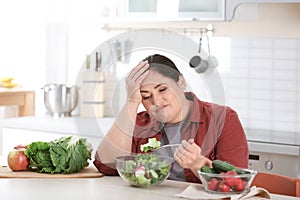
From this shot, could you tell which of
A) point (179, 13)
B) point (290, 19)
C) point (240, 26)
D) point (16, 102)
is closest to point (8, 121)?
point (16, 102)

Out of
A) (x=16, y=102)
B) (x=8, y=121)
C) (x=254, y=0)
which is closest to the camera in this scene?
(x=254, y=0)

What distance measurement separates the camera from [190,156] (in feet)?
7.76

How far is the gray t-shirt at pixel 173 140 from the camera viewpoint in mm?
2615

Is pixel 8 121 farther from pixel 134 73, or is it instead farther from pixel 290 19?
pixel 134 73

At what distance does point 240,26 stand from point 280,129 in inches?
27.7

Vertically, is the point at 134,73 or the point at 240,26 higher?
the point at 240,26

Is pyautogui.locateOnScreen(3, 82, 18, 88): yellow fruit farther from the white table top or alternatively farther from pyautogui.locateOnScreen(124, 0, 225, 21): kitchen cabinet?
the white table top

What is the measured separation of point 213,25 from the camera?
14.4ft

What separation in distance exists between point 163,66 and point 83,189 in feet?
1.78

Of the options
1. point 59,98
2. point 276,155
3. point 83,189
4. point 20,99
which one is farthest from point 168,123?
point 20,99

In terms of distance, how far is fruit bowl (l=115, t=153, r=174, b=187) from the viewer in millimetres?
2361

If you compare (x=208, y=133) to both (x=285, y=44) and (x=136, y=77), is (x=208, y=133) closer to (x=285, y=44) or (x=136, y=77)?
(x=136, y=77)

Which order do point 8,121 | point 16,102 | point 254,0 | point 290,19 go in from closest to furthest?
point 254,0
point 290,19
point 8,121
point 16,102

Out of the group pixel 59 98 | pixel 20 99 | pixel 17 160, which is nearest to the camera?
pixel 17 160
